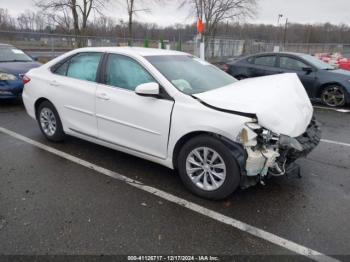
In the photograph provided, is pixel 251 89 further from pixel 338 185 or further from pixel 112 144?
pixel 112 144

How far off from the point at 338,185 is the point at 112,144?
2.91 m

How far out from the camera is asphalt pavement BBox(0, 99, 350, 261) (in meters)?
2.54

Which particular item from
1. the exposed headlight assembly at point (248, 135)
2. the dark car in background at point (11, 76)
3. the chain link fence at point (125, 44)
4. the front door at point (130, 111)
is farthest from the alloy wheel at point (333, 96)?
the chain link fence at point (125, 44)

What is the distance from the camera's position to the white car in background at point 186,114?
297 cm

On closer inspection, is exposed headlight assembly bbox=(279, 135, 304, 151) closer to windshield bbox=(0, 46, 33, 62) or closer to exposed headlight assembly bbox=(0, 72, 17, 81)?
exposed headlight assembly bbox=(0, 72, 17, 81)

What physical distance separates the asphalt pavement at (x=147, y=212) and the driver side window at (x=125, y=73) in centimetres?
114

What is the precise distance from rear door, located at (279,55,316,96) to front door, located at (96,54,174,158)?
5917mm

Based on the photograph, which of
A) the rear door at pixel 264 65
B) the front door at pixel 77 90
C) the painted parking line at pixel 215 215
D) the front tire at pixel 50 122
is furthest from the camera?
the rear door at pixel 264 65

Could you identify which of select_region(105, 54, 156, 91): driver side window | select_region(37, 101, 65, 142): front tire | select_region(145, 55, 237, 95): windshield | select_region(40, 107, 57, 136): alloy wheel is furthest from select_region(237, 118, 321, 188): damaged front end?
select_region(40, 107, 57, 136): alloy wheel

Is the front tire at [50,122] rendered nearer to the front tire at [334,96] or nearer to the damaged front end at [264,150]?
the damaged front end at [264,150]

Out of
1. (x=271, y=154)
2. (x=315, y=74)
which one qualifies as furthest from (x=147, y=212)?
(x=315, y=74)

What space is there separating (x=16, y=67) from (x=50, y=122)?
3.60m

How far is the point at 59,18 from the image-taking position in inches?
795

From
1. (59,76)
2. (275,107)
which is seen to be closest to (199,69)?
(275,107)
